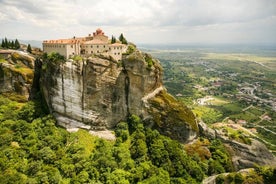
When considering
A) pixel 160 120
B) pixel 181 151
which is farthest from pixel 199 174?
pixel 160 120

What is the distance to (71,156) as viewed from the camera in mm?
47969

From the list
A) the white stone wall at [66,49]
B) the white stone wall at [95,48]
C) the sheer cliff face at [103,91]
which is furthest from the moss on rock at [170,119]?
the white stone wall at [66,49]

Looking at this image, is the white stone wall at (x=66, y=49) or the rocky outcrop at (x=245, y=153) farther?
the white stone wall at (x=66, y=49)

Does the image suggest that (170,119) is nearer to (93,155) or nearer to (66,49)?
(93,155)

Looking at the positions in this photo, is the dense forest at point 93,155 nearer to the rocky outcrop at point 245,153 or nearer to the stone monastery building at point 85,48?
the rocky outcrop at point 245,153

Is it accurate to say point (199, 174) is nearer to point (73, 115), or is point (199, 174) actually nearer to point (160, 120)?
point (160, 120)

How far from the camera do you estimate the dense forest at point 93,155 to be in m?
43.3

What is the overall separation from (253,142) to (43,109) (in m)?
51.7

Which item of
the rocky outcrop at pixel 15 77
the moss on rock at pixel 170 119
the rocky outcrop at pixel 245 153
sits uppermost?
the rocky outcrop at pixel 15 77

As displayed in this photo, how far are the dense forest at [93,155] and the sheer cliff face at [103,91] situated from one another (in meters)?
2.67

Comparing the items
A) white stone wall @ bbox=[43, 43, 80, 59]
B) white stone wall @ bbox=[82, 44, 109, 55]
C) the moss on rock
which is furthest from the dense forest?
white stone wall @ bbox=[82, 44, 109, 55]

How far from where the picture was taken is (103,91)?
5512 centimetres

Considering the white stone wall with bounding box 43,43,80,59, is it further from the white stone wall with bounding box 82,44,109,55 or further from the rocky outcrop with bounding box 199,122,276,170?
the rocky outcrop with bounding box 199,122,276,170

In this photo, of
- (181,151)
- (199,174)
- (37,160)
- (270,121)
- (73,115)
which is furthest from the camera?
(270,121)
